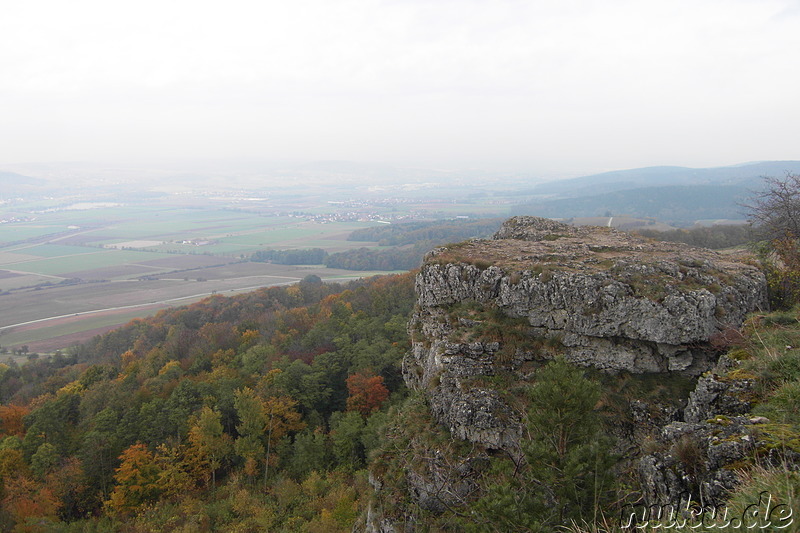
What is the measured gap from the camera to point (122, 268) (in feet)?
349

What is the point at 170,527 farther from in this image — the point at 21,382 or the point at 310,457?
the point at 21,382

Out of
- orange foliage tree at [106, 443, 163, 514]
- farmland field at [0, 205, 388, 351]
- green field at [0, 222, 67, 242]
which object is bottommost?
orange foliage tree at [106, 443, 163, 514]

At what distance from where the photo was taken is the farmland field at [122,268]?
70625 mm

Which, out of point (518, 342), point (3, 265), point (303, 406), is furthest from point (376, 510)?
point (3, 265)

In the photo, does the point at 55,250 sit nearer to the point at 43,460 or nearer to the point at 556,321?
the point at 43,460

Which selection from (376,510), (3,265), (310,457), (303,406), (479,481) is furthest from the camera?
(3,265)

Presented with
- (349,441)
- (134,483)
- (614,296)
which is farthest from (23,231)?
(614,296)

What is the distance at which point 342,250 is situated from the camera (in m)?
123

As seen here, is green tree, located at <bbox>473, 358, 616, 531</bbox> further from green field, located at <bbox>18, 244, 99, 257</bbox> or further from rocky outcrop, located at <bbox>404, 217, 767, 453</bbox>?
green field, located at <bbox>18, 244, 99, 257</bbox>

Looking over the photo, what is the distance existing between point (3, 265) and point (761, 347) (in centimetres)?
15215

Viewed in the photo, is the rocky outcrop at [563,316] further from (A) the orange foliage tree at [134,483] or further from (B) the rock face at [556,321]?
(A) the orange foliage tree at [134,483]

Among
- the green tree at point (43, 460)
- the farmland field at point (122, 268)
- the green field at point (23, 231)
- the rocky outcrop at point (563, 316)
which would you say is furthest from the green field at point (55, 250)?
the rocky outcrop at point (563, 316)

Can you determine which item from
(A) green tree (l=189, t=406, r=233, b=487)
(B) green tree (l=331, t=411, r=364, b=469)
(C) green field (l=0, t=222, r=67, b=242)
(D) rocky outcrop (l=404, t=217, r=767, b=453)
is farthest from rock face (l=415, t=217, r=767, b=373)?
(C) green field (l=0, t=222, r=67, b=242)

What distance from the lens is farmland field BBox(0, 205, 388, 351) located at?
70.6 metres
